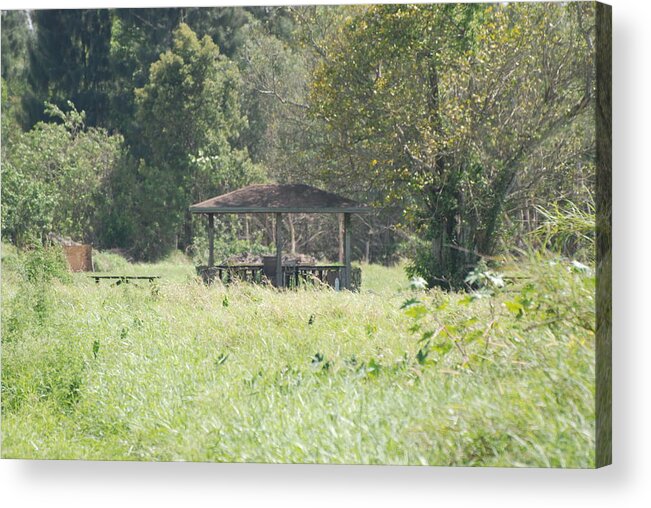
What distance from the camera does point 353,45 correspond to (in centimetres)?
843

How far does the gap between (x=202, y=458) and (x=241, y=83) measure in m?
3.49

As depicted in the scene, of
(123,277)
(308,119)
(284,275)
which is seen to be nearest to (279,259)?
(284,275)

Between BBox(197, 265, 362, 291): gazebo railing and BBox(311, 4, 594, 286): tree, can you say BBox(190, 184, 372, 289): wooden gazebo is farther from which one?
BBox(311, 4, 594, 286): tree

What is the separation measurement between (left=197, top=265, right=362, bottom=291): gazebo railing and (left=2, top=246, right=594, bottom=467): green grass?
40 cm

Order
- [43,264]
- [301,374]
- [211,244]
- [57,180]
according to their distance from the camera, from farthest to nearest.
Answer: [211,244] → [57,180] → [43,264] → [301,374]

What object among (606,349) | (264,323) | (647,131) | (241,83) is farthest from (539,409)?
(241,83)

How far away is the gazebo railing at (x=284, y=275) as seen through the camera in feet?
29.0

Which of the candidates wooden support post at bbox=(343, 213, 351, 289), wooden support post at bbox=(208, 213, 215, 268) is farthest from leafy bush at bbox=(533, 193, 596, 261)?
wooden support post at bbox=(208, 213, 215, 268)

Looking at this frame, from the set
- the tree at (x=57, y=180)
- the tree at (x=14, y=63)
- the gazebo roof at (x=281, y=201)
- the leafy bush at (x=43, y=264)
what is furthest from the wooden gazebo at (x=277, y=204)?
the tree at (x=14, y=63)

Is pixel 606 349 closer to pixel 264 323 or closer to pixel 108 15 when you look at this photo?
pixel 264 323

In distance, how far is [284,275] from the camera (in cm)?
937

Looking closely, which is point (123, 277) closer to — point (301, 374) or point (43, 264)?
point (43, 264)

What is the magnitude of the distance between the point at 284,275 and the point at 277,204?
0.65 meters

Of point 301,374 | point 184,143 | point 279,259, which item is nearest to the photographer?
point 301,374
